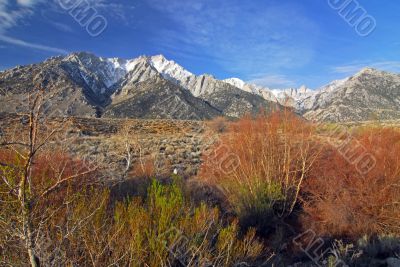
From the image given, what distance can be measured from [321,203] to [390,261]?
3367mm

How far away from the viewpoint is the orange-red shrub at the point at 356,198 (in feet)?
37.6

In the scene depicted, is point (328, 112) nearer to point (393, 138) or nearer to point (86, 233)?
point (393, 138)

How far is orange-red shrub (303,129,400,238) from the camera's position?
1145cm

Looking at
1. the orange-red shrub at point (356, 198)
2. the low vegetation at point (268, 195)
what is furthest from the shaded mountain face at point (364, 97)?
the orange-red shrub at point (356, 198)

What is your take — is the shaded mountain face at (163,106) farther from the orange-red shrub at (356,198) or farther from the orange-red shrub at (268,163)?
the orange-red shrub at (356,198)

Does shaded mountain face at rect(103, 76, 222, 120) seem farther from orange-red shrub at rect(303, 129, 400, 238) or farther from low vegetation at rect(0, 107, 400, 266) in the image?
orange-red shrub at rect(303, 129, 400, 238)

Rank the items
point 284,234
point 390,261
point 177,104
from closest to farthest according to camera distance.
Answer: point 390,261 < point 284,234 < point 177,104

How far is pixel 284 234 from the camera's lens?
→ 11.9 metres

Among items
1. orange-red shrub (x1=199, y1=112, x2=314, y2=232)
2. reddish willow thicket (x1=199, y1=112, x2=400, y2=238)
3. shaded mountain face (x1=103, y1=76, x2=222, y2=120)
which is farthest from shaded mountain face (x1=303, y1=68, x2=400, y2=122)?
orange-red shrub (x1=199, y1=112, x2=314, y2=232)

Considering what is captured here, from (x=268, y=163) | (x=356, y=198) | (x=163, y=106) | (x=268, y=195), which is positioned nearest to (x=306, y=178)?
(x=268, y=163)

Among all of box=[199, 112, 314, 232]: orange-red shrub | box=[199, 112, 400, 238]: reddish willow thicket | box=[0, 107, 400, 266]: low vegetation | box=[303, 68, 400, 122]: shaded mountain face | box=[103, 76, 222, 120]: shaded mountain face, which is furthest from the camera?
box=[303, 68, 400, 122]: shaded mountain face

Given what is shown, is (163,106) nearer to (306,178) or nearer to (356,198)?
(306,178)

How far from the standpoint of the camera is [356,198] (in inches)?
464

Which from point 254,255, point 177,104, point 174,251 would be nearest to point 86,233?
point 174,251
